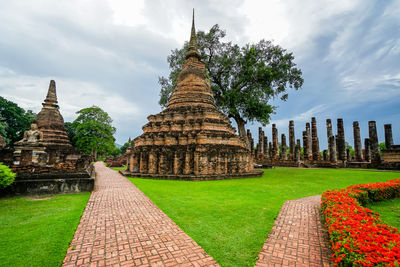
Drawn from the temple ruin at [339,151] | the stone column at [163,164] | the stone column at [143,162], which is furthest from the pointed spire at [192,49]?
the temple ruin at [339,151]

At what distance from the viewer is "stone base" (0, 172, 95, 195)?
7.86 metres

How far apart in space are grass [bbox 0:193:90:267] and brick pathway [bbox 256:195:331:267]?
12.1 feet

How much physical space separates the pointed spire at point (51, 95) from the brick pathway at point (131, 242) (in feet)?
86.2

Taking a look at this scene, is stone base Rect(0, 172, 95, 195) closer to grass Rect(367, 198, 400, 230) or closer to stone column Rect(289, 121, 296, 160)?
grass Rect(367, 198, 400, 230)

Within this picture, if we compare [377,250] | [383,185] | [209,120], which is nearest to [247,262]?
[377,250]

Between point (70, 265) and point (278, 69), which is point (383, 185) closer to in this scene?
point (70, 265)

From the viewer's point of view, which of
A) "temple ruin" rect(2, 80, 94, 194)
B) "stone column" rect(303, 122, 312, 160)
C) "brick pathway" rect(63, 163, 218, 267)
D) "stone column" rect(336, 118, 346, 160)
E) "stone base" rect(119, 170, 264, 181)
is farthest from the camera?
"stone column" rect(303, 122, 312, 160)

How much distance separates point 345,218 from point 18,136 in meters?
48.7

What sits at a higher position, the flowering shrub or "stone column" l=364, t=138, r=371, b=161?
"stone column" l=364, t=138, r=371, b=161

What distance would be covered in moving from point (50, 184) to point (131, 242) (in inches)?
265

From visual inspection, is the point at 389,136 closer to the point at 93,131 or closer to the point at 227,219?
the point at 227,219

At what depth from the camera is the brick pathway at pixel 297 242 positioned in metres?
3.35

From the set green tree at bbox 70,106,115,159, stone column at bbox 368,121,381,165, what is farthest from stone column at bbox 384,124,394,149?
green tree at bbox 70,106,115,159

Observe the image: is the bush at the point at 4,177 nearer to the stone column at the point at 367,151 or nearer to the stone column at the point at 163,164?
the stone column at the point at 163,164
